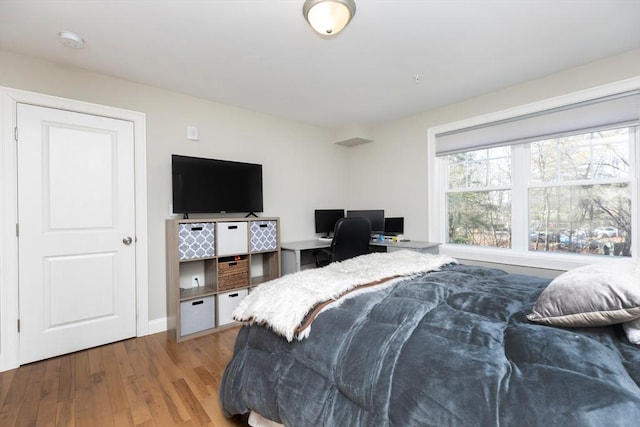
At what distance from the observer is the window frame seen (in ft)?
8.09

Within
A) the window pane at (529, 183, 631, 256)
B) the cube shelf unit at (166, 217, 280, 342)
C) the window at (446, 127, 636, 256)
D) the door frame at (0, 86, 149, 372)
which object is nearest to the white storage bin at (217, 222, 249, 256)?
the cube shelf unit at (166, 217, 280, 342)

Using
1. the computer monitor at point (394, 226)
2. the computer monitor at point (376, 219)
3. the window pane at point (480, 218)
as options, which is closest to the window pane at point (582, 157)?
the window pane at point (480, 218)

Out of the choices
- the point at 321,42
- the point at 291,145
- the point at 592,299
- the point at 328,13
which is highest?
the point at 321,42

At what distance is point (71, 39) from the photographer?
6.74ft

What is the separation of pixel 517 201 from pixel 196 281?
3412mm

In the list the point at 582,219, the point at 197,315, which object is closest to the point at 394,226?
the point at 582,219

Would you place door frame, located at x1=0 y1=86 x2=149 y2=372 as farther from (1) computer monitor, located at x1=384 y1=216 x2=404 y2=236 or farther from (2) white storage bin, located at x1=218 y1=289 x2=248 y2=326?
(1) computer monitor, located at x1=384 y1=216 x2=404 y2=236

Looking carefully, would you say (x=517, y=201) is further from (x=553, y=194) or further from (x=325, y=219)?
(x=325, y=219)

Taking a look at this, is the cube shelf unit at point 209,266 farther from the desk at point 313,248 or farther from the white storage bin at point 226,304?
the desk at point 313,248

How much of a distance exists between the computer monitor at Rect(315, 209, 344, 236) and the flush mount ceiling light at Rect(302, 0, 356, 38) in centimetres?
258

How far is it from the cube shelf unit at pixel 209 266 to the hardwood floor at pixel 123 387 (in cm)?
29

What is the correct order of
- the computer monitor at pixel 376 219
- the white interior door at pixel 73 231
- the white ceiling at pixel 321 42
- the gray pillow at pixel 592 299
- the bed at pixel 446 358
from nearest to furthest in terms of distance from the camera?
the bed at pixel 446 358 < the gray pillow at pixel 592 299 < the white ceiling at pixel 321 42 < the white interior door at pixel 73 231 < the computer monitor at pixel 376 219

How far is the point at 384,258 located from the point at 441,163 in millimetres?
2166

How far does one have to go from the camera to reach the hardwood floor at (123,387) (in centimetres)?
167
